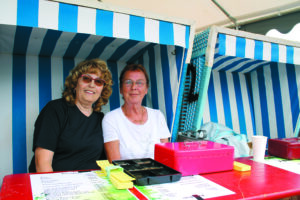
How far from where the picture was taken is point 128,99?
6.49 ft

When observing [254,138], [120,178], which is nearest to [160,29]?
[254,138]

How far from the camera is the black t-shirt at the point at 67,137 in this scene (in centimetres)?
160

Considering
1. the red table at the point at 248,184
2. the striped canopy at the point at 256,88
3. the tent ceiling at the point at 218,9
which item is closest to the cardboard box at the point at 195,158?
the red table at the point at 248,184

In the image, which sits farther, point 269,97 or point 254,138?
point 269,97

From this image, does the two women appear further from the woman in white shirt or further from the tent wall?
the tent wall

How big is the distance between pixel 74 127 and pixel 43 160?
0.31 metres

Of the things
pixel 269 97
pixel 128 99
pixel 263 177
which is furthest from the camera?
pixel 269 97

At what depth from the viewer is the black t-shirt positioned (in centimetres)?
160

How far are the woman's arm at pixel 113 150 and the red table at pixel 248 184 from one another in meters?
→ 0.72

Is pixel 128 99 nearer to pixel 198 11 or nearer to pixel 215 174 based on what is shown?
pixel 215 174

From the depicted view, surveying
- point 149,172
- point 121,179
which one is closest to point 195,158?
point 149,172

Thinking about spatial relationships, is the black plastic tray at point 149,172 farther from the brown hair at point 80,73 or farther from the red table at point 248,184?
the brown hair at point 80,73

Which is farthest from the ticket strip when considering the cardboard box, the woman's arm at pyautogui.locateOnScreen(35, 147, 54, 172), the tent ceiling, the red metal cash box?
the tent ceiling

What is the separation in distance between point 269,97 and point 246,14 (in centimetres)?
163
